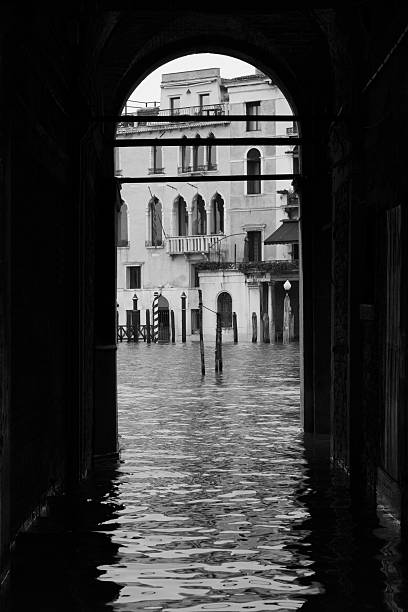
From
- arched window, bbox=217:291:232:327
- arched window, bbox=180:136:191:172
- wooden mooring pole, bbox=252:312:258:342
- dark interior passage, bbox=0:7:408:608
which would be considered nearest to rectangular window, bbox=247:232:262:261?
arched window, bbox=217:291:232:327

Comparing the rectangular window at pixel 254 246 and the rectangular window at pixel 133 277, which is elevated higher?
the rectangular window at pixel 254 246

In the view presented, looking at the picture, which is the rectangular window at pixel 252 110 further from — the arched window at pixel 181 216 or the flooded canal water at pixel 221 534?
the flooded canal water at pixel 221 534

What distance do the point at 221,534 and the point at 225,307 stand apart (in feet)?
167

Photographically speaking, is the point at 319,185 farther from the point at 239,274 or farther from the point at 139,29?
the point at 239,274

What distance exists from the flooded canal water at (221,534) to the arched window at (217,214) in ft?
148

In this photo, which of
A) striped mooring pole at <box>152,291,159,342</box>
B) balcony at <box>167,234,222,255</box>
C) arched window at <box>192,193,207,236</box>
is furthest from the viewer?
arched window at <box>192,193,207,236</box>

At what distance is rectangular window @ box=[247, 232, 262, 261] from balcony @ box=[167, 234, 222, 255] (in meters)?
1.51

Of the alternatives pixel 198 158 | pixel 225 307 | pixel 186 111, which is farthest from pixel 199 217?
pixel 186 111

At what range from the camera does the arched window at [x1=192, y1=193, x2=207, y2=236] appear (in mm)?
60781

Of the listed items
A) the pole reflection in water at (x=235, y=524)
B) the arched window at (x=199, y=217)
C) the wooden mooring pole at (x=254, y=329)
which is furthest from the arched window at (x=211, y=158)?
the pole reflection in water at (x=235, y=524)

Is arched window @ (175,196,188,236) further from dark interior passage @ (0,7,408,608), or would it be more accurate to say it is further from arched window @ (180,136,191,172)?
dark interior passage @ (0,7,408,608)

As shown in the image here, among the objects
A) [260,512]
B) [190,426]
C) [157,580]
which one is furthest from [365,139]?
[190,426]

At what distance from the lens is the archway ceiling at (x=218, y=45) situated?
12.9 meters

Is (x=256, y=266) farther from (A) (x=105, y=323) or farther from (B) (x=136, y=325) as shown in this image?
(A) (x=105, y=323)
